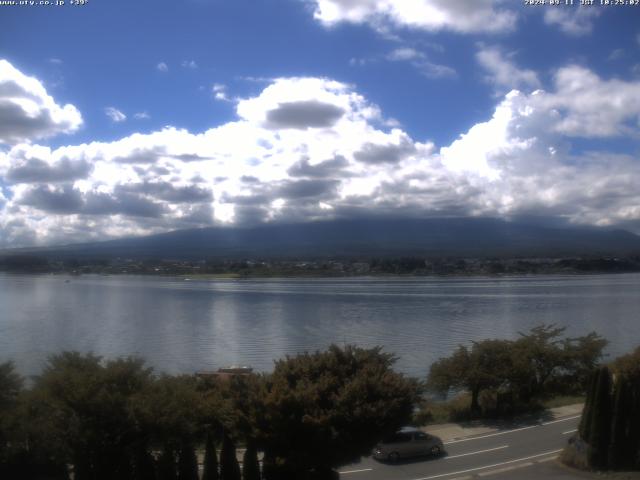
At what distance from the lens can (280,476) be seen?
9492 mm

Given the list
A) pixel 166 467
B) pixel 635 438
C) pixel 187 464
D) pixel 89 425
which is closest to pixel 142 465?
pixel 166 467

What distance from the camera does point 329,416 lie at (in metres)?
9.00

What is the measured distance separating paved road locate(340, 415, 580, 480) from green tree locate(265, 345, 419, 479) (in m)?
2.58

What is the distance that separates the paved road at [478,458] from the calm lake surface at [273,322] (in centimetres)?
1071

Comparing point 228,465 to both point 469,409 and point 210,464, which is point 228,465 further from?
point 469,409

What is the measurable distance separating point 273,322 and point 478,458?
3006cm

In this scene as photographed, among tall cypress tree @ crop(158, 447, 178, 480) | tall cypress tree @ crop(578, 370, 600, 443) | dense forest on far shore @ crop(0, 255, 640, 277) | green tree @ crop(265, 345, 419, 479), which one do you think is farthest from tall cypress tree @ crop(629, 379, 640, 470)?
dense forest on far shore @ crop(0, 255, 640, 277)

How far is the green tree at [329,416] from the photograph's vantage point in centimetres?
910

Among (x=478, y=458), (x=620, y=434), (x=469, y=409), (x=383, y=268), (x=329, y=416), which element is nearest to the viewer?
(x=329, y=416)

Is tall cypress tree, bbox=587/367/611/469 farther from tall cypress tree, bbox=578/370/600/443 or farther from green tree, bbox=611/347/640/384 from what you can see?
green tree, bbox=611/347/640/384

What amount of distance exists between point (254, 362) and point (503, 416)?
13.2m

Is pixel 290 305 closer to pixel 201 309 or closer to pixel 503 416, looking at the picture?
pixel 201 309

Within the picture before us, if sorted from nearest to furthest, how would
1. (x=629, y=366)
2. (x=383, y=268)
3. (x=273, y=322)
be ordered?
1. (x=629, y=366)
2. (x=273, y=322)
3. (x=383, y=268)

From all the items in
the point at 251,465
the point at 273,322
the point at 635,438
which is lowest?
the point at 273,322
